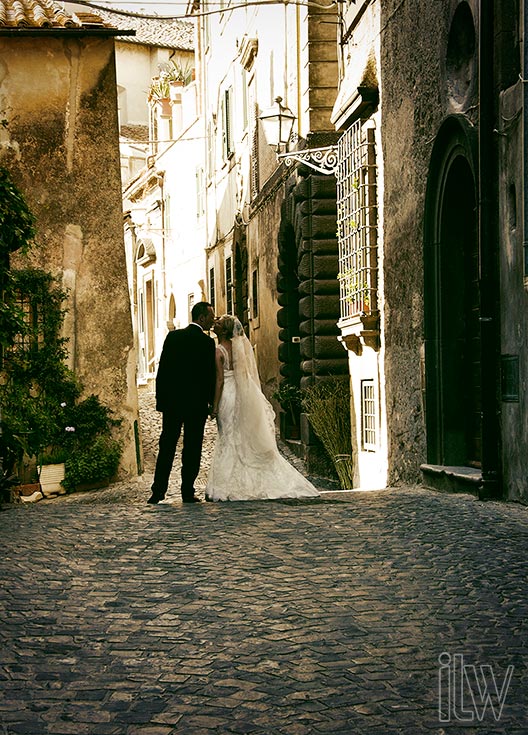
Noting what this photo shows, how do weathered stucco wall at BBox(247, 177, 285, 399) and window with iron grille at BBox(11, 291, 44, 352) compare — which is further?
weathered stucco wall at BBox(247, 177, 285, 399)

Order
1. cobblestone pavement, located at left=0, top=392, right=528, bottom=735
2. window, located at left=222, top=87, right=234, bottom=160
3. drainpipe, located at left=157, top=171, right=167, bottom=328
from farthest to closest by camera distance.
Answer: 1. drainpipe, located at left=157, top=171, right=167, bottom=328
2. window, located at left=222, top=87, right=234, bottom=160
3. cobblestone pavement, located at left=0, top=392, right=528, bottom=735

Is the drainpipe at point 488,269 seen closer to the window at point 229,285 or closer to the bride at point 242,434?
the bride at point 242,434

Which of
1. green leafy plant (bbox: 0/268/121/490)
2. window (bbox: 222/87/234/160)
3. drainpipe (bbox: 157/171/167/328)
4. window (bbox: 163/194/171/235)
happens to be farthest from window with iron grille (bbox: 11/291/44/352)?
drainpipe (bbox: 157/171/167/328)

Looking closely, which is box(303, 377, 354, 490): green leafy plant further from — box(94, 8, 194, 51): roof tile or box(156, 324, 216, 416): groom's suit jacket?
box(94, 8, 194, 51): roof tile

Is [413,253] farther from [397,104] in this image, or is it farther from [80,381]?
[80,381]

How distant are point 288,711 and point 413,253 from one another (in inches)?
337

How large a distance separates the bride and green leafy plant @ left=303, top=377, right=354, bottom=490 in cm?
454

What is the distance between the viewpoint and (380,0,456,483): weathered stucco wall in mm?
11297

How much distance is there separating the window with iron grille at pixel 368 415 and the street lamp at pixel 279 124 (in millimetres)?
4564

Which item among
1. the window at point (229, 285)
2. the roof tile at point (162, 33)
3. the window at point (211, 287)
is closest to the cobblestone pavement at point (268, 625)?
the window at point (229, 285)

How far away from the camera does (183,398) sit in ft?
34.9

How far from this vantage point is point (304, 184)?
17438 millimetres

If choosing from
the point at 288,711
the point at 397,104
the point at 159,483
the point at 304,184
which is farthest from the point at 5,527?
the point at 304,184

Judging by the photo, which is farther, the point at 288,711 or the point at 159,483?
the point at 159,483
